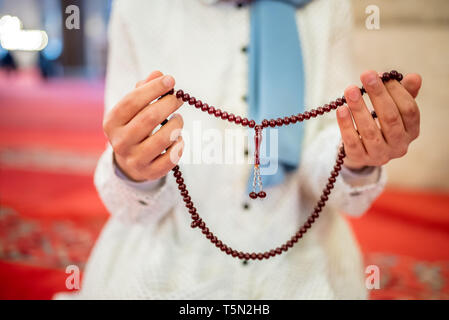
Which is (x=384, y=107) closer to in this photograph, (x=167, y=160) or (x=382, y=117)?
(x=382, y=117)

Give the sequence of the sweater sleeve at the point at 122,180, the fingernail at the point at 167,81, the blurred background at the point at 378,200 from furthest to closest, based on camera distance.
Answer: the blurred background at the point at 378,200 < the sweater sleeve at the point at 122,180 < the fingernail at the point at 167,81

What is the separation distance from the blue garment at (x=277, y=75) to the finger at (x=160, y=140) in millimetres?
228

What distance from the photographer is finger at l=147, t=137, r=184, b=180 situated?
537 millimetres

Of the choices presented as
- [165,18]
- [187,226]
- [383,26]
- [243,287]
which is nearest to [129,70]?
[165,18]

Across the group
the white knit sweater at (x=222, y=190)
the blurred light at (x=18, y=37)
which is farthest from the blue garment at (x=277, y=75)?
the blurred light at (x=18, y=37)

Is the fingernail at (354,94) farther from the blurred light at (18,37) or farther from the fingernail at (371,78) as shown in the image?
the blurred light at (18,37)

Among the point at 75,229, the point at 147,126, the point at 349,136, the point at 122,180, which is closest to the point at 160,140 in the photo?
the point at 147,126

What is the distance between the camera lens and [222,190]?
782 mm

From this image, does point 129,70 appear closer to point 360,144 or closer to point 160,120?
point 160,120

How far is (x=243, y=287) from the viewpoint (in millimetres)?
734

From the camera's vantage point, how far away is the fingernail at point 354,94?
0.51 m

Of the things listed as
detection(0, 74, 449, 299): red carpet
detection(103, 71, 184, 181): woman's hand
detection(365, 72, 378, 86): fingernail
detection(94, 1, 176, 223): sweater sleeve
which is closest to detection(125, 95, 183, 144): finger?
detection(103, 71, 184, 181): woman's hand

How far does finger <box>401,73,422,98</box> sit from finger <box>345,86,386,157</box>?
69 mm

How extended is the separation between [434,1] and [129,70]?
1871 mm
